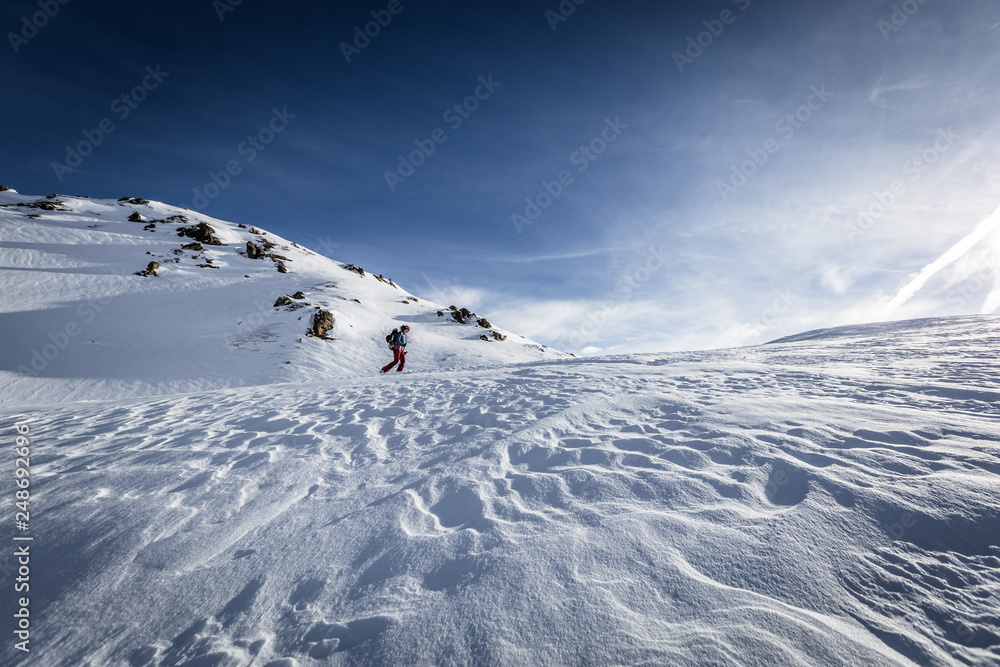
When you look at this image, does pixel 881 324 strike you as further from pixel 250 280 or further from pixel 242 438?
pixel 250 280

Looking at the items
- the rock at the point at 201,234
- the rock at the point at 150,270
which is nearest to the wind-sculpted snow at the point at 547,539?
the rock at the point at 150,270

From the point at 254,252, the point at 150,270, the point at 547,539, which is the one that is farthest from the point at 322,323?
the point at 547,539

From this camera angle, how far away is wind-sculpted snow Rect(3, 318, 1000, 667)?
6.91 ft

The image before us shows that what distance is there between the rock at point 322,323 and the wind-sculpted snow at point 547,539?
17.7 m

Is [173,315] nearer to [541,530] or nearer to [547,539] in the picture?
[541,530]

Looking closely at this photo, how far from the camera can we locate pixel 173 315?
20.5 m

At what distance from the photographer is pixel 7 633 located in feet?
7.87

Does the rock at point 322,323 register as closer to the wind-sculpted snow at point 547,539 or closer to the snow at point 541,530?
the snow at point 541,530

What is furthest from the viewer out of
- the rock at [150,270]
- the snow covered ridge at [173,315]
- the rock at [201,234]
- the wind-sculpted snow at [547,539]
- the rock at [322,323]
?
the rock at [201,234]

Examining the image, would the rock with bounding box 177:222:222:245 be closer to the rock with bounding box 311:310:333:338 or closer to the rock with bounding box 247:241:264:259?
the rock with bounding box 247:241:264:259

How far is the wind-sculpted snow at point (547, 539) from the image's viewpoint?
2.11m

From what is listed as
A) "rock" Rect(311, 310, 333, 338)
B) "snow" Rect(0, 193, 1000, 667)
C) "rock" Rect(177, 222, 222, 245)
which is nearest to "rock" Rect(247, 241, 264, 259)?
"rock" Rect(177, 222, 222, 245)

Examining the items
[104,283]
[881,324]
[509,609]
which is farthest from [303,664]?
[104,283]

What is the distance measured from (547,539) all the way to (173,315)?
2677cm
